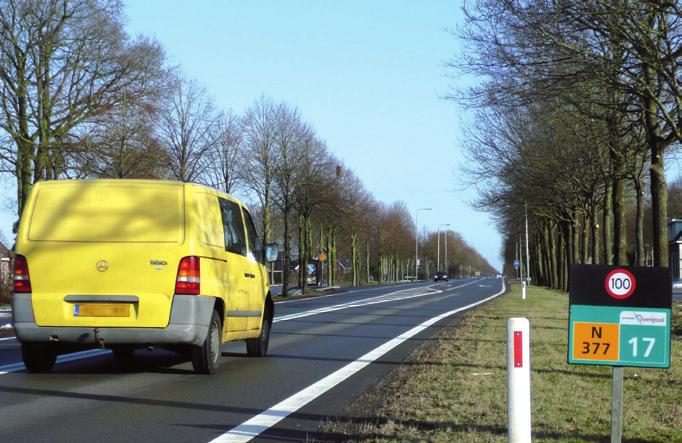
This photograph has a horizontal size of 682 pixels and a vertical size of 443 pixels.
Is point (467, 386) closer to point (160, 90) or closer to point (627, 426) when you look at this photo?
point (627, 426)

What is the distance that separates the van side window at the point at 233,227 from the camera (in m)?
10.9

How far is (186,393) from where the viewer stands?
877 centimetres

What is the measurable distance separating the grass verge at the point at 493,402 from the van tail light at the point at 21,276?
3.77 meters

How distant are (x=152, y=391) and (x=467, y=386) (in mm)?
3133

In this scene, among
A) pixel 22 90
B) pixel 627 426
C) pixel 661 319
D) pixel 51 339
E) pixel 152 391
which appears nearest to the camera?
pixel 661 319

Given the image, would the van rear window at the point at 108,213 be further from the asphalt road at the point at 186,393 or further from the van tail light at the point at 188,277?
the asphalt road at the point at 186,393

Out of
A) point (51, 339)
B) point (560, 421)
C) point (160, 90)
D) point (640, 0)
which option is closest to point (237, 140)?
point (160, 90)

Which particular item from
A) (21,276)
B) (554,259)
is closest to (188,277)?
(21,276)

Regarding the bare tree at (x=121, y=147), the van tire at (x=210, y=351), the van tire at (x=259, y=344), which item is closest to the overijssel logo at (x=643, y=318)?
Result: the van tire at (x=210, y=351)

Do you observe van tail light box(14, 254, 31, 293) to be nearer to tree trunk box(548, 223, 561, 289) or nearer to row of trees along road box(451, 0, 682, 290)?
row of trees along road box(451, 0, 682, 290)

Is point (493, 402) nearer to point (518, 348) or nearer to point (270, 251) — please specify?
point (518, 348)

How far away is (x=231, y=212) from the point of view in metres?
11.4

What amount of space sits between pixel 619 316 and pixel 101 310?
5.88m

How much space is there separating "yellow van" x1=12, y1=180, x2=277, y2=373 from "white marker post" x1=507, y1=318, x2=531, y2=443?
16.8 feet
